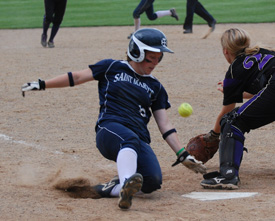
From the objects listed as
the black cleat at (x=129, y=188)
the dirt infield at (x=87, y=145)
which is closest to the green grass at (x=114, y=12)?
the dirt infield at (x=87, y=145)

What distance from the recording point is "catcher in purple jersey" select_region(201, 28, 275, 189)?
493cm

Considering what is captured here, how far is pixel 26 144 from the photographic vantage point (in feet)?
20.5

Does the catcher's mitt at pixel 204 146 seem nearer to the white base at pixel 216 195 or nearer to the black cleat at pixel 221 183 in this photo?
the black cleat at pixel 221 183

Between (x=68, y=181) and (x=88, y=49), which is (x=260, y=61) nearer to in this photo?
(x=68, y=181)

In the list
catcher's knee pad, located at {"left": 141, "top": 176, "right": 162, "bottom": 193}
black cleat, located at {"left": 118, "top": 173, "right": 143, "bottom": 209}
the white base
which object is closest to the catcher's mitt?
the white base

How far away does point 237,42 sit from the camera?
4.99m

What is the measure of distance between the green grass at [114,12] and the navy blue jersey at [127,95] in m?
11.8

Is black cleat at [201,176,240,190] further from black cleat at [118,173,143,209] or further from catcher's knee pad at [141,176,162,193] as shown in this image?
black cleat at [118,173,143,209]

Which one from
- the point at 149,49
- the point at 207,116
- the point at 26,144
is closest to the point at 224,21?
the point at 207,116

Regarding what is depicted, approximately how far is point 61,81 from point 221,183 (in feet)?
5.01

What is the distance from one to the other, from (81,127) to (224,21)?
10.3 metres

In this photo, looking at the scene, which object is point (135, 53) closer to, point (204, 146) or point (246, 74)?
point (246, 74)

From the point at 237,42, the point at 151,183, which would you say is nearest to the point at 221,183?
the point at 151,183

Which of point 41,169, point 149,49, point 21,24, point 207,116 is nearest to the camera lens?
point 149,49
